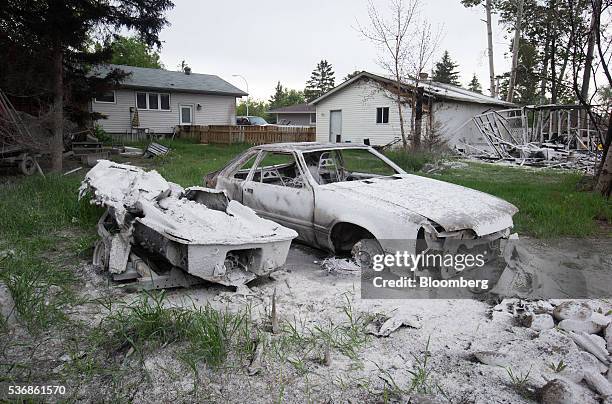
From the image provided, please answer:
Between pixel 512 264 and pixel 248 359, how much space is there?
341 centimetres

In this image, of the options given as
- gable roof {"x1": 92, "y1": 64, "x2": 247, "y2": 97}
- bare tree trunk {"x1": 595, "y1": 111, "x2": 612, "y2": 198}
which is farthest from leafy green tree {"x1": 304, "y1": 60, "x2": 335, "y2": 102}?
bare tree trunk {"x1": 595, "y1": 111, "x2": 612, "y2": 198}

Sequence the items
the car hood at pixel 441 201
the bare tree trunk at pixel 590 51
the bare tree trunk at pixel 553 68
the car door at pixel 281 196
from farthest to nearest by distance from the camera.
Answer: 1. the bare tree trunk at pixel 553 68
2. the bare tree trunk at pixel 590 51
3. the car door at pixel 281 196
4. the car hood at pixel 441 201

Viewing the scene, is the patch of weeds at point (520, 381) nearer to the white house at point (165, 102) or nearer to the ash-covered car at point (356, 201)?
the ash-covered car at point (356, 201)

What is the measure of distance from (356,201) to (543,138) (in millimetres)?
18793

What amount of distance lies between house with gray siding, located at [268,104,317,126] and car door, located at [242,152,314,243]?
1338 inches

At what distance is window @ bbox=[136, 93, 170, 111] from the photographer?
23969 mm

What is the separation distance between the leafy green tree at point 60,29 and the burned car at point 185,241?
23.4 feet

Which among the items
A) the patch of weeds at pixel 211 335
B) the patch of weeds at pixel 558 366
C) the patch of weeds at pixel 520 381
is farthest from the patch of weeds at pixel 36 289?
the patch of weeds at pixel 558 366

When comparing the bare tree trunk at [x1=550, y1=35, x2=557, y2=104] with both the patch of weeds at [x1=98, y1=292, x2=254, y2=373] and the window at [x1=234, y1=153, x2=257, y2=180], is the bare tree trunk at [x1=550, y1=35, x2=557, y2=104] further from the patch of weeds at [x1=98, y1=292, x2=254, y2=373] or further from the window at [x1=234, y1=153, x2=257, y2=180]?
the patch of weeds at [x1=98, y1=292, x2=254, y2=373]

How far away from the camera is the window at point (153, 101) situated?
2397 cm

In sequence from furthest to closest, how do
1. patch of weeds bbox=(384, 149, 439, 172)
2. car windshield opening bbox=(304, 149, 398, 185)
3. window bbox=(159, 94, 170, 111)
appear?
window bbox=(159, 94, 170, 111), patch of weeds bbox=(384, 149, 439, 172), car windshield opening bbox=(304, 149, 398, 185)

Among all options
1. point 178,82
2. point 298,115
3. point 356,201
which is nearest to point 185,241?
point 356,201

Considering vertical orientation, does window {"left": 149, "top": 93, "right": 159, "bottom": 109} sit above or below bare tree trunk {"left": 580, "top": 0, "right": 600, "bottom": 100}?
above

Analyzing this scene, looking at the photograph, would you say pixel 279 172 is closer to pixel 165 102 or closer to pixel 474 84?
pixel 165 102
